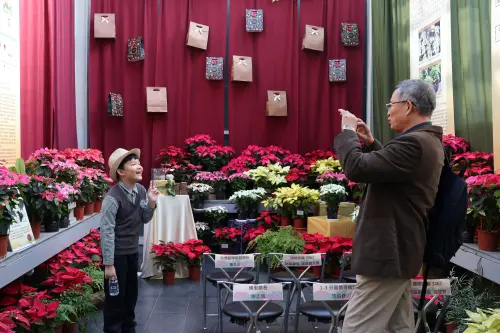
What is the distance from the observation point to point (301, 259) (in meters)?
3.08

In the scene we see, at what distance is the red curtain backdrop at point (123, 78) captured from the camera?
699cm

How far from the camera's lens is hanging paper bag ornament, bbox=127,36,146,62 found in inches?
273

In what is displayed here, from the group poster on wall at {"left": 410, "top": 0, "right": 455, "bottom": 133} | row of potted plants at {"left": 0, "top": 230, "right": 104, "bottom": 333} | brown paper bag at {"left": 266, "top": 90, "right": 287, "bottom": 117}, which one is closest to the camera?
row of potted plants at {"left": 0, "top": 230, "right": 104, "bottom": 333}

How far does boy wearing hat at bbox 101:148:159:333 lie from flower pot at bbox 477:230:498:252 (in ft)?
7.34

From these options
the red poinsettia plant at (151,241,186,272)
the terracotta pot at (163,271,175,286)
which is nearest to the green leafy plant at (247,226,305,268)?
the red poinsettia plant at (151,241,186,272)

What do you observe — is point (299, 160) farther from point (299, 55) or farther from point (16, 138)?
point (16, 138)

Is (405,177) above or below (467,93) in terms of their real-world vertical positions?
below

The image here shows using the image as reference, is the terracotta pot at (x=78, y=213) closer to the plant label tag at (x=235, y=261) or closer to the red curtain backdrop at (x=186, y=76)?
the plant label tag at (x=235, y=261)

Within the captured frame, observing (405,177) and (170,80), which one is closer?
(405,177)

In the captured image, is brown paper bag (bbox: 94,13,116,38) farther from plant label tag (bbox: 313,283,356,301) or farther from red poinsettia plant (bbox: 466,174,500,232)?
plant label tag (bbox: 313,283,356,301)

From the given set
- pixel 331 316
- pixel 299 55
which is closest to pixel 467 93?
pixel 331 316

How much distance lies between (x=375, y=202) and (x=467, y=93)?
8.89 feet

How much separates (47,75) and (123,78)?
1821mm

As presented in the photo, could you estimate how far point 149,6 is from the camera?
706 centimetres
